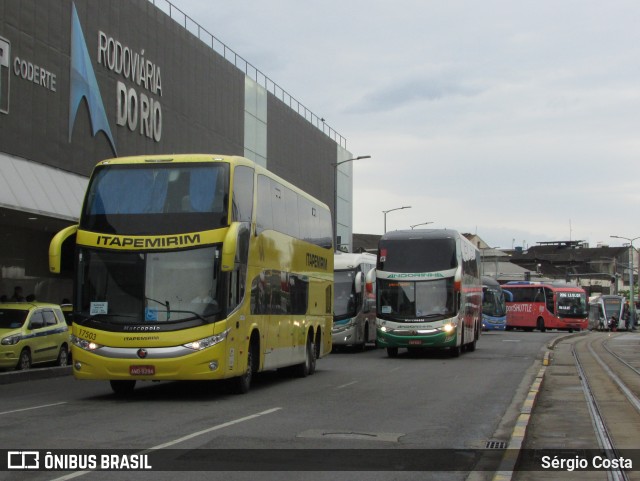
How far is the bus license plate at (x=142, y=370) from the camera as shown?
15.3 meters

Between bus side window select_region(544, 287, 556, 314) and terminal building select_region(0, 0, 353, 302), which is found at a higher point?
terminal building select_region(0, 0, 353, 302)

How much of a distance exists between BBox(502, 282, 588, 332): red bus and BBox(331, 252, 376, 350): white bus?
39341mm

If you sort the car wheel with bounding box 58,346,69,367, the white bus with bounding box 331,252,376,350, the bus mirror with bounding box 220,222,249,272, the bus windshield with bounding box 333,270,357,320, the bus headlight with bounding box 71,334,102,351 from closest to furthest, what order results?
1. the bus mirror with bounding box 220,222,249,272
2. the bus headlight with bounding box 71,334,102,351
3. the car wheel with bounding box 58,346,69,367
4. the white bus with bounding box 331,252,376,350
5. the bus windshield with bounding box 333,270,357,320

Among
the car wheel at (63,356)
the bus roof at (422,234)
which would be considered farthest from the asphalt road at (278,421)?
the bus roof at (422,234)

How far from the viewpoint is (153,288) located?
51.0 ft

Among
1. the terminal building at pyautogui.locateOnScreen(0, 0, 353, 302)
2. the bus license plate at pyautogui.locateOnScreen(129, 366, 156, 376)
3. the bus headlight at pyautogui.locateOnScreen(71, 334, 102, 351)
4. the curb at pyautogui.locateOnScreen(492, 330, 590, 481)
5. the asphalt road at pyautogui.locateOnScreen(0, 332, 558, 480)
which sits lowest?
the asphalt road at pyautogui.locateOnScreen(0, 332, 558, 480)

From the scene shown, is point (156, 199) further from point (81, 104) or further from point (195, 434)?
point (81, 104)

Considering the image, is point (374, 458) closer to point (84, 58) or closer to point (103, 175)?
point (103, 175)

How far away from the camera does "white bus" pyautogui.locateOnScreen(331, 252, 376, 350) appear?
33.5 metres

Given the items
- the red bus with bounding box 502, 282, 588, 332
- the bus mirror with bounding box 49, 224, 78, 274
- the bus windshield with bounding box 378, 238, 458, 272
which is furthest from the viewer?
the red bus with bounding box 502, 282, 588, 332

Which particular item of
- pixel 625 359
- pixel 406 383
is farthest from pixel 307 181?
pixel 406 383

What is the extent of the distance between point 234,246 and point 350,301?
1906 cm

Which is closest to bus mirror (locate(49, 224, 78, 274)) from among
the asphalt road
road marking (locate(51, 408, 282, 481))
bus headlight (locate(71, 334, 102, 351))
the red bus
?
bus headlight (locate(71, 334, 102, 351))

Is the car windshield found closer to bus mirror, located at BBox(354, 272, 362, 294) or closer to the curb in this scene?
the curb
